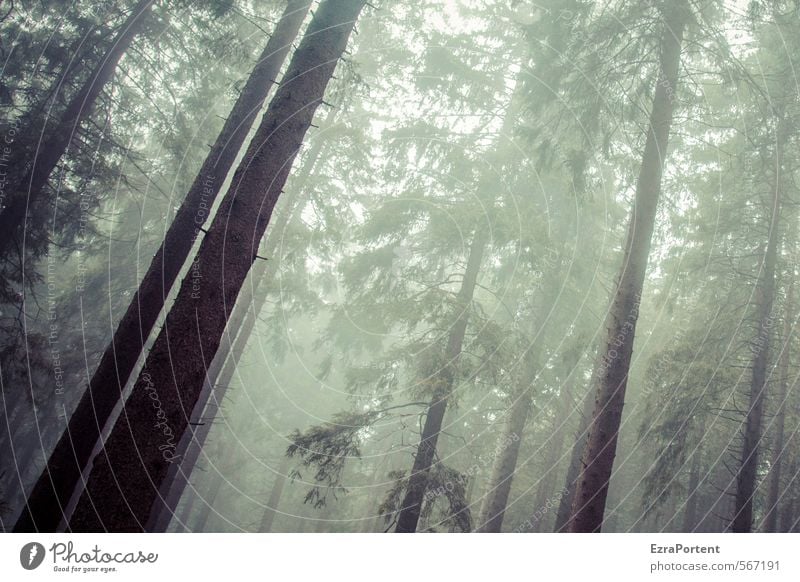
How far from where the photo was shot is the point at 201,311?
167 inches

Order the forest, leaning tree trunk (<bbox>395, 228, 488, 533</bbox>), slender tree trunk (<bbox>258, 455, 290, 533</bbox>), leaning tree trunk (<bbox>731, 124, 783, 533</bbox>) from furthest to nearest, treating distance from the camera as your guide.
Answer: slender tree trunk (<bbox>258, 455, 290, 533</bbox>), leaning tree trunk (<bbox>731, 124, 783, 533</bbox>), leaning tree trunk (<bbox>395, 228, 488, 533</bbox>), the forest

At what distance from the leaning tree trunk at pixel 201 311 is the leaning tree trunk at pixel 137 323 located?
1.99 m

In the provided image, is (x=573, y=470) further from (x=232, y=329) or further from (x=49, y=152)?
(x=49, y=152)

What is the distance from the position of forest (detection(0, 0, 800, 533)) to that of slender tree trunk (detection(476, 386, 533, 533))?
111 mm

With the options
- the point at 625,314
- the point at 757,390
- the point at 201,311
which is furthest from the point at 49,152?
the point at 757,390

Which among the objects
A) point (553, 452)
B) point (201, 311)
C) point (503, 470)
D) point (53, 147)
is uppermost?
point (53, 147)

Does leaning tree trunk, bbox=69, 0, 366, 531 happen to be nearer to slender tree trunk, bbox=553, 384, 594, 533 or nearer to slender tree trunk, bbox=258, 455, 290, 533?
slender tree trunk, bbox=553, 384, 594, 533

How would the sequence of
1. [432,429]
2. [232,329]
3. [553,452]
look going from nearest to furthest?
[432,429], [232,329], [553,452]

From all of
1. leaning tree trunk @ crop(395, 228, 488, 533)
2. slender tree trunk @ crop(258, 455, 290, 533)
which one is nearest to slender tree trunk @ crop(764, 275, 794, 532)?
leaning tree trunk @ crop(395, 228, 488, 533)

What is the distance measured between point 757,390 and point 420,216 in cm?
832

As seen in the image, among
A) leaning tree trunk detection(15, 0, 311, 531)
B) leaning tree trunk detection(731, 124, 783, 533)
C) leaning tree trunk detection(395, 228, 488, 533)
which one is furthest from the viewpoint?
leaning tree trunk detection(731, 124, 783, 533)

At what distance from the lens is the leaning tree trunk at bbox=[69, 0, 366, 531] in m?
3.78

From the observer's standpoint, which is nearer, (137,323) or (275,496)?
(137,323)
